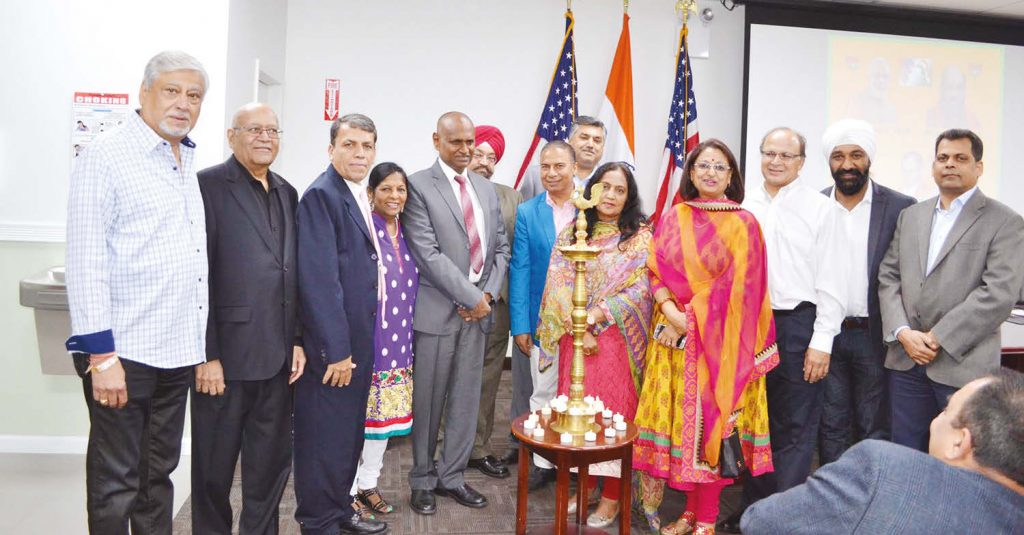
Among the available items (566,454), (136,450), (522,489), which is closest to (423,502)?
(522,489)

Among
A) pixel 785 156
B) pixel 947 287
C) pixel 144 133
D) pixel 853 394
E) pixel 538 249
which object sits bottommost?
pixel 853 394

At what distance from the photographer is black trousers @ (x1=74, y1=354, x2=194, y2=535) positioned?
1977 millimetres

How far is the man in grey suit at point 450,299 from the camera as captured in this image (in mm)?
2900

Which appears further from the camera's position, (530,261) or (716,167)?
(530,261)

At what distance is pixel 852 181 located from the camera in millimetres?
2943

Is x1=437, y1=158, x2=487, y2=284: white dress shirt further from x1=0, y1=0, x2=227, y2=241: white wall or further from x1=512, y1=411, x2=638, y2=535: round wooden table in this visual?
x1=0, y1=0, x2=227, y2=241: white wall

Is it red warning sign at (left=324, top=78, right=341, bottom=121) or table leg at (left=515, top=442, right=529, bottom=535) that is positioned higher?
red warning sign at (left=324, top=78, right=341, bottom=121)

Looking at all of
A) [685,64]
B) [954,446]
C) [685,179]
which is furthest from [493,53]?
[954,446]

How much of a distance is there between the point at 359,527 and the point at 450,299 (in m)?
0.95

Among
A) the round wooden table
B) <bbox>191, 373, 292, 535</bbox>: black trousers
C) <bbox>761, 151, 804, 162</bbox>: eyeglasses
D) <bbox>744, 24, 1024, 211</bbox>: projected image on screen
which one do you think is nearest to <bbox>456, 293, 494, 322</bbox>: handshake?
the round wooden table

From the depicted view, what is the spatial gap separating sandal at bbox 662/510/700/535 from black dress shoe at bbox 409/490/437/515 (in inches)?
37.3

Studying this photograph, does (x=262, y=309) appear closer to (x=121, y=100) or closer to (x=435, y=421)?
(x=435, y=421)

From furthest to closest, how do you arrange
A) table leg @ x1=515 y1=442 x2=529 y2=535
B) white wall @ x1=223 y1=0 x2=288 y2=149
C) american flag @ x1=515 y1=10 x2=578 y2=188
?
1. american flag @ x1=515 y1=10 x2=578 y2=188
2. white wall @ x1=223 y1=0 x2=288 y2=149
3. table leg @ x1=515 y1=442 x2=529 y2=535

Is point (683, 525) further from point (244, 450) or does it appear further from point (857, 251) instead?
point (244, 450)
